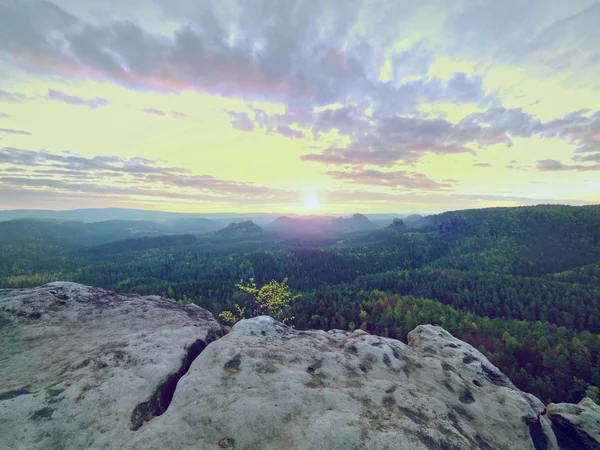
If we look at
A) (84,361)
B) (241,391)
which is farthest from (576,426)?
(84,361)

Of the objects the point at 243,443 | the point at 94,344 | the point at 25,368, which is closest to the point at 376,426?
the point at 243,443

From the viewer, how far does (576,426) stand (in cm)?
2659

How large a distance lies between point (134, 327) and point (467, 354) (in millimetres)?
47545

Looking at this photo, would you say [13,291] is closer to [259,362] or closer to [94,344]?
[94,344]

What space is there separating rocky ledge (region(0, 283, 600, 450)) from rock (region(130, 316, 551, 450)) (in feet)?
0.41

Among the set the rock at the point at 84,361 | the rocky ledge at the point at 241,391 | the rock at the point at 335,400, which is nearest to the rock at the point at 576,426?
the rocky ledge at the point at 241,391

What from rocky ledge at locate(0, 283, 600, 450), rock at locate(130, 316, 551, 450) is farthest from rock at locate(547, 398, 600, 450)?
rock at locate(130, 316, 551, 450)

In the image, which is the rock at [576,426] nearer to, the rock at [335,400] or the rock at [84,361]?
the rock at [335,400]

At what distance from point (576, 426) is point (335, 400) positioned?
24.4 m

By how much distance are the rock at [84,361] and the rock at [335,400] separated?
322cm

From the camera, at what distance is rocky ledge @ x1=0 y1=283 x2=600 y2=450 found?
1975cm

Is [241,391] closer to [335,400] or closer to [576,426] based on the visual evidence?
[335,400]

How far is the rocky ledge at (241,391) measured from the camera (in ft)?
64.8

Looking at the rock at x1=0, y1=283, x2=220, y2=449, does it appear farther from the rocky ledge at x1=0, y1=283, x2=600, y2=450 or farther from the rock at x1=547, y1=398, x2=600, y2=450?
the rock at x1=547, y1=398, x2=600, y2=450
